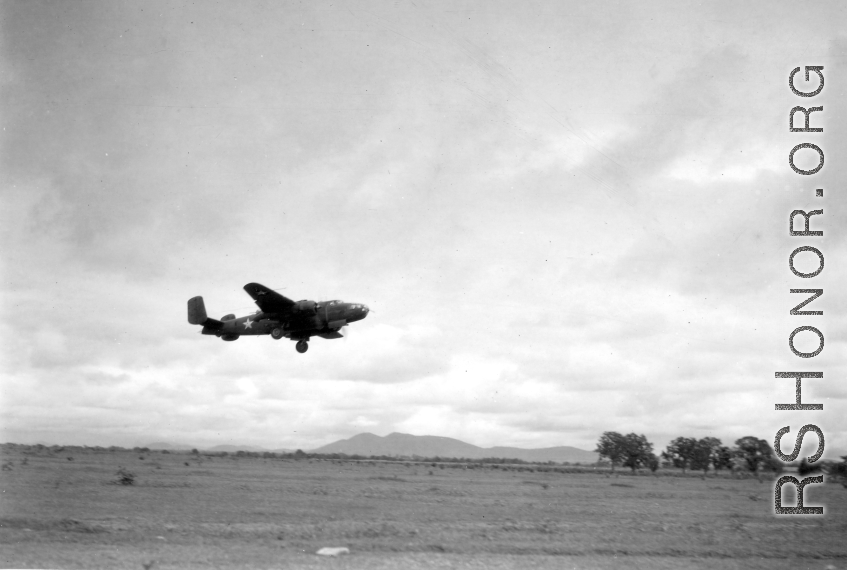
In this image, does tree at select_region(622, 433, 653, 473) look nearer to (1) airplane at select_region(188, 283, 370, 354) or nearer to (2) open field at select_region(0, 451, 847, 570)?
(2) open field at select_region(0, 451, 847, 570)

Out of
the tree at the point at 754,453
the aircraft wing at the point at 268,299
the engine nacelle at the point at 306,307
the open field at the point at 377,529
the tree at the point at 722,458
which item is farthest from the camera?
the tree at the point at 722,458

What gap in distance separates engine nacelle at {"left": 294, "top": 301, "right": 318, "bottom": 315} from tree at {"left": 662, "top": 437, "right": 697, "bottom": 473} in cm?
7409

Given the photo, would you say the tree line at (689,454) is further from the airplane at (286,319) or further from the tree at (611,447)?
the airplane at (286,319)

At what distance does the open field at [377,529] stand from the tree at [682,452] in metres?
55.8

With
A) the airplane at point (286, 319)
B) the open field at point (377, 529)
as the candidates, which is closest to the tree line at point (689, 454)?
the open field at point (377, 529)

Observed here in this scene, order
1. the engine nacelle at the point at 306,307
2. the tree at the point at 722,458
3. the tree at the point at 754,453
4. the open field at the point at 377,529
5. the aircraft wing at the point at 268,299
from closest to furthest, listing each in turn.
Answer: the open field at the point at 377,529, the aircraft wing at the point at 268,299, the engine nacelle at the point at 306,307, the tree at the point at 754,453, the tree at the point at 722,458

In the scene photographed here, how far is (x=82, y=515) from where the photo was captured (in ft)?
76.7

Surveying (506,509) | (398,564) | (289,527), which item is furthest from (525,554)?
(506,509)

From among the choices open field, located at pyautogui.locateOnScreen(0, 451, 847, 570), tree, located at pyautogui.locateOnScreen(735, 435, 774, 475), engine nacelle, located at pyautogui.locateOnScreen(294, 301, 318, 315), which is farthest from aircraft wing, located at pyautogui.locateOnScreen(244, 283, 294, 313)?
tree, located at pyautogui.locateOnScreen(735, 435, 774, 475)

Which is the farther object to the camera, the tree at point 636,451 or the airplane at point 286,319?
the tree at point 636,451

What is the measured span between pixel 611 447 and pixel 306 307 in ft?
236

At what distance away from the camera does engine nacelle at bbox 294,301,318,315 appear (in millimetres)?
30406

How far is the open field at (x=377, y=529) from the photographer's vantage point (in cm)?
1788

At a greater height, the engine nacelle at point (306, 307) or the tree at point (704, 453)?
the engine nacelle at point (306, 307)
